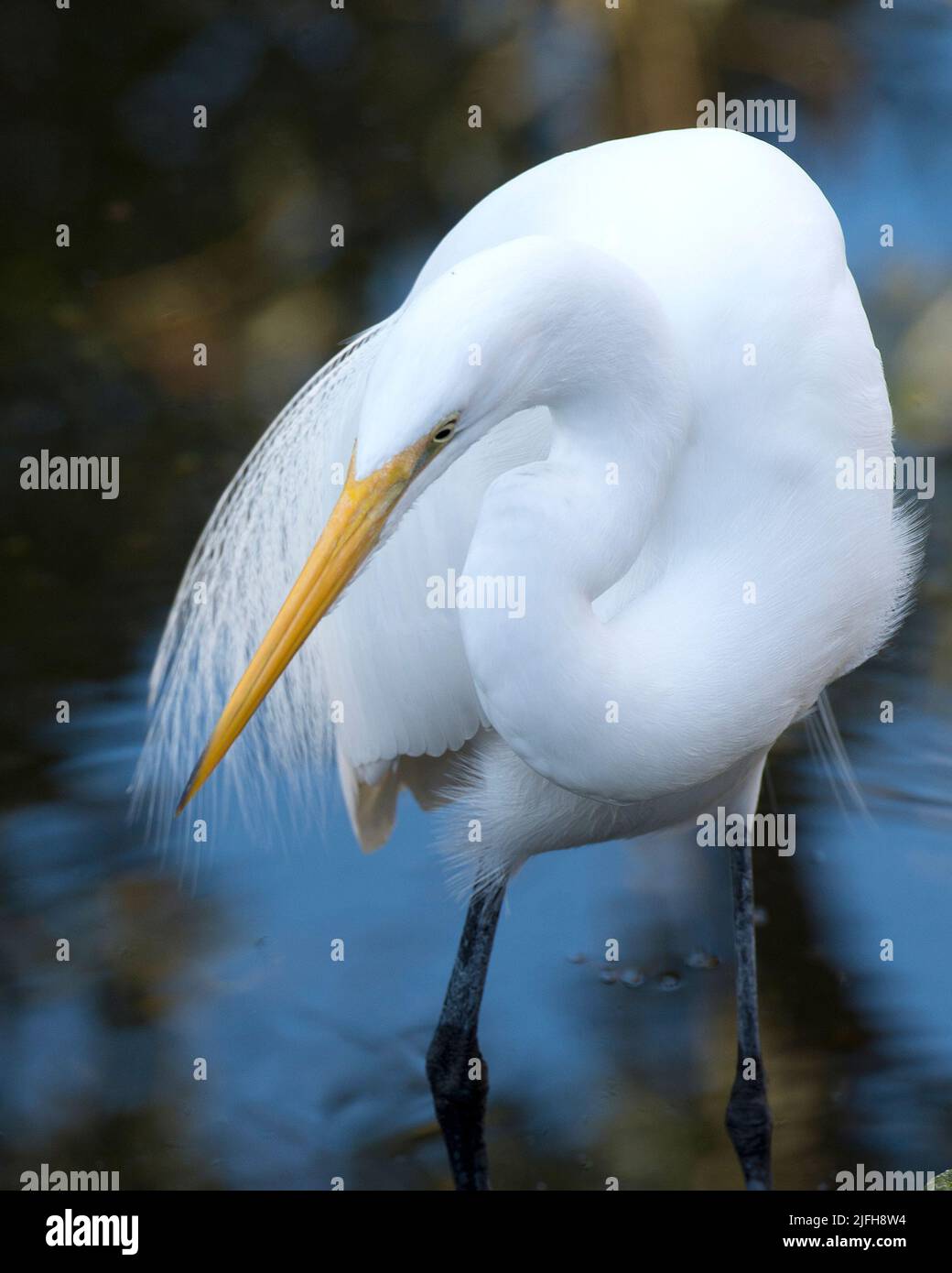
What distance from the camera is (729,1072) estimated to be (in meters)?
2.50

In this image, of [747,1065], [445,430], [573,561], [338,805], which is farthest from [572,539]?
[338,805]

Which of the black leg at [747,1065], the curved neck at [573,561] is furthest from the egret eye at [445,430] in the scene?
the black leg at [747,1065]

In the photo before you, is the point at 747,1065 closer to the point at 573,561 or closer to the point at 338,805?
the point at 338,805

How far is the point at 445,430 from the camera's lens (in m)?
1.50

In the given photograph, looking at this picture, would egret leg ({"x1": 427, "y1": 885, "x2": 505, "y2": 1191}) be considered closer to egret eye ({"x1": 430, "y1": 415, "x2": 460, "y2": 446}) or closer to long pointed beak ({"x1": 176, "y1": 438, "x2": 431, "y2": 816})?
long pointed beak ({"x1": 176, "y1": 438, "x2": 431, "y2": 816})

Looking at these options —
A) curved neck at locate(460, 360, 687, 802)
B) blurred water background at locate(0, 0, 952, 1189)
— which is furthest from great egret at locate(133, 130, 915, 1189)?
blurred water background at locate(0, 0, 952, 1189)

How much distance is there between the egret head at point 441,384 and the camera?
1455mm

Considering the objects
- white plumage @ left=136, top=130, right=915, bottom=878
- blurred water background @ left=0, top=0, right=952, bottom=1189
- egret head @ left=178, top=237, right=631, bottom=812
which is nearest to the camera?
egret head @ left=178, top=237, right=631, bottom=812

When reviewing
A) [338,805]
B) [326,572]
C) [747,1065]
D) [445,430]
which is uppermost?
[445,430]

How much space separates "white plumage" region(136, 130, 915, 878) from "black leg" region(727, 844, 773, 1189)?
0.18 metres

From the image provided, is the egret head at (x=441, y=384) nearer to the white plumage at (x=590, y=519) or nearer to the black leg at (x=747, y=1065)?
the white plumage at (x=590, y=519)

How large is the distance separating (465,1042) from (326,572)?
3.68 ft

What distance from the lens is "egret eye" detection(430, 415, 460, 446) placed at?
1484 mm

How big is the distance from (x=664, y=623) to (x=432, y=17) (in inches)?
137
